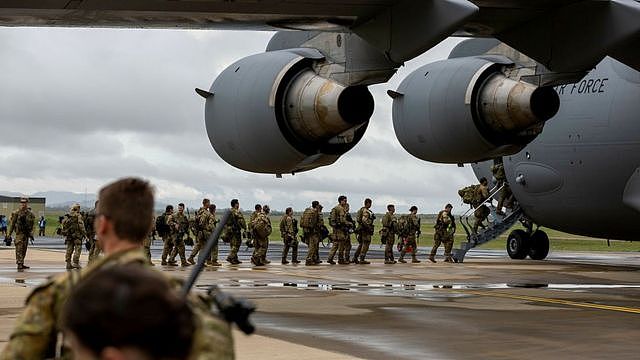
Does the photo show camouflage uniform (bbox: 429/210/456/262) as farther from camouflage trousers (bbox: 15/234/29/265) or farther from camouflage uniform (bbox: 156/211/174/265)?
camouflage trousers (bbox: 15/234/29/265)

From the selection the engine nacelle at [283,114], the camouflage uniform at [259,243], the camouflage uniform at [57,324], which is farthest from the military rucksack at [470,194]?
the camouflage uniform at [57,324]

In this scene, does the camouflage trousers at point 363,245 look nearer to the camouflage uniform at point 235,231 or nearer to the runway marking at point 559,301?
the camouflage uniform at point 235,231

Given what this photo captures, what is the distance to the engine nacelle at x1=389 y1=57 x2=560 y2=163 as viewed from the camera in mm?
14469

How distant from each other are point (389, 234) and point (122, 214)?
75.8ft

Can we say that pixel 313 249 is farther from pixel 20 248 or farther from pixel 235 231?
pixel 20 248

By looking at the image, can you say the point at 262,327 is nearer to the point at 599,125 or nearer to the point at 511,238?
the point at 599,125

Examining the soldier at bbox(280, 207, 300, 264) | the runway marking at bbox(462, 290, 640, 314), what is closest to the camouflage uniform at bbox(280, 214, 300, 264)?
the soldier at bbox(280, 207, 300, 264)

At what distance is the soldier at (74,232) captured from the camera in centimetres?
2222

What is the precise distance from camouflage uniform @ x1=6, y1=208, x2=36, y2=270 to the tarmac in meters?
0.70

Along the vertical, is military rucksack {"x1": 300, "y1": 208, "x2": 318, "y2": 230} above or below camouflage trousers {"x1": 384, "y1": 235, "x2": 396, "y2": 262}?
above

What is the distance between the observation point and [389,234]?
1029 inches

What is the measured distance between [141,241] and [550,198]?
18872mm

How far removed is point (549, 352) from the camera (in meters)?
9.46

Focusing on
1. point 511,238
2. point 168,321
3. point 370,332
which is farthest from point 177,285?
point 511,238
